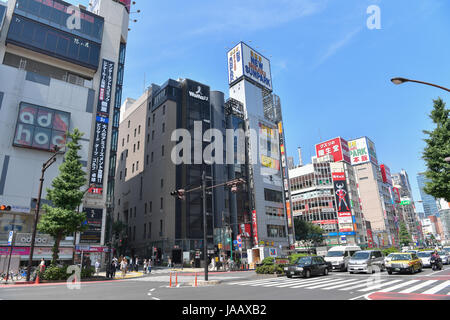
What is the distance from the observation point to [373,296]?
1114cm

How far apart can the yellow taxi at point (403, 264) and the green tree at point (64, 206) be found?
2544cm

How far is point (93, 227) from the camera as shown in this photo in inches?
1626

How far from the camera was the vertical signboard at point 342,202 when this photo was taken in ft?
269

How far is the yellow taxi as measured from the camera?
795 inches

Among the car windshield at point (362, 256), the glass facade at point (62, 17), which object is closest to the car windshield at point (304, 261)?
the car windshield at point (362, 256)

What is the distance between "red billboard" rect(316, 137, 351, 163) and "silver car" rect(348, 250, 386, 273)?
254 feet

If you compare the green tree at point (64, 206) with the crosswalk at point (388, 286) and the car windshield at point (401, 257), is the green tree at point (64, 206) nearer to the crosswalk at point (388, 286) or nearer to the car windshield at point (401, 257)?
the crosswalk at point (388, 286)

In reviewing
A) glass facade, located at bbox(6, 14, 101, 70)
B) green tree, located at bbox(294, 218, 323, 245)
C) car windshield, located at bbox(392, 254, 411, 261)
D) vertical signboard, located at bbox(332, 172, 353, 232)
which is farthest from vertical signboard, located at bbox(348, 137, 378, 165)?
glass facade, located at bbox(6, 14, 101, 70)

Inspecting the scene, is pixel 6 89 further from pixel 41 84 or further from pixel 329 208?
pixel 329 208

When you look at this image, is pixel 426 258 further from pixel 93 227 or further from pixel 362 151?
pixel 362 151

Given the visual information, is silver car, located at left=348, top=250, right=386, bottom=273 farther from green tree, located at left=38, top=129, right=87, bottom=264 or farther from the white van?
green tree, located at left=38, top=129, right=87, bottom=264

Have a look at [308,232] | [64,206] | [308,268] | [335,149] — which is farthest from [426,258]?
[335,149]
